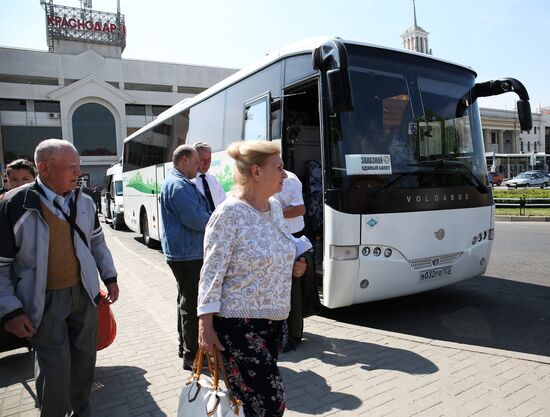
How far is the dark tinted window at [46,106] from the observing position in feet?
164

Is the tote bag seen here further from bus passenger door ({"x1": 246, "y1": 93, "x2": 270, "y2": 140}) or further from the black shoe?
bus passenger door ({"x1": 246, "y1": 93, "x2": 270, "y2": 140})

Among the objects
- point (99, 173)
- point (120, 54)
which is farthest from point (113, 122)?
point (120, 54)

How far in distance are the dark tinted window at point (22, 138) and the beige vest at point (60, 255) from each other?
51.7 m

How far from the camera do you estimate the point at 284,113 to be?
6.08 metres

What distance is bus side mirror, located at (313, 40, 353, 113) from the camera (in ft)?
15.0

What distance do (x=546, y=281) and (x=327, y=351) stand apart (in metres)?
4.75

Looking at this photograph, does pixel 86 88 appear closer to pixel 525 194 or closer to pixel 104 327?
pixel 525 194

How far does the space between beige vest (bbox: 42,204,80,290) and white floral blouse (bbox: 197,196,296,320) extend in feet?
3.80

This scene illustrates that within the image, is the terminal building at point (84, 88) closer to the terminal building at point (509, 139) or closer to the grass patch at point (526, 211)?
the terminal building at point (509, 139)

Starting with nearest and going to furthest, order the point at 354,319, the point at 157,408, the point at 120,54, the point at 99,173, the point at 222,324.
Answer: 1. the point at 222,324
2. the point at 157,408
3. the point at 354,319
4. the point at 99,173
5. the point at 120,54

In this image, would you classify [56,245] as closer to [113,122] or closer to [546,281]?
[546,281]

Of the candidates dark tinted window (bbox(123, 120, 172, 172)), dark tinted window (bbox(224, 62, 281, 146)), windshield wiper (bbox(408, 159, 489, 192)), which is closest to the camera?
windshield wiper (bbox(408, 159, 489, 192))

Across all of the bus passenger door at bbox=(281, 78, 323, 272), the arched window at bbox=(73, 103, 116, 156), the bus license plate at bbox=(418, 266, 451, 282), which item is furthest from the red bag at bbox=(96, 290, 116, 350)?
the arched window at bbox=(73, 103, 116, 156)

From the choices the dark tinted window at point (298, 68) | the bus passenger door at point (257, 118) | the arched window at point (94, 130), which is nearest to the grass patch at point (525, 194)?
the bus passenger door at point (257, 118)
